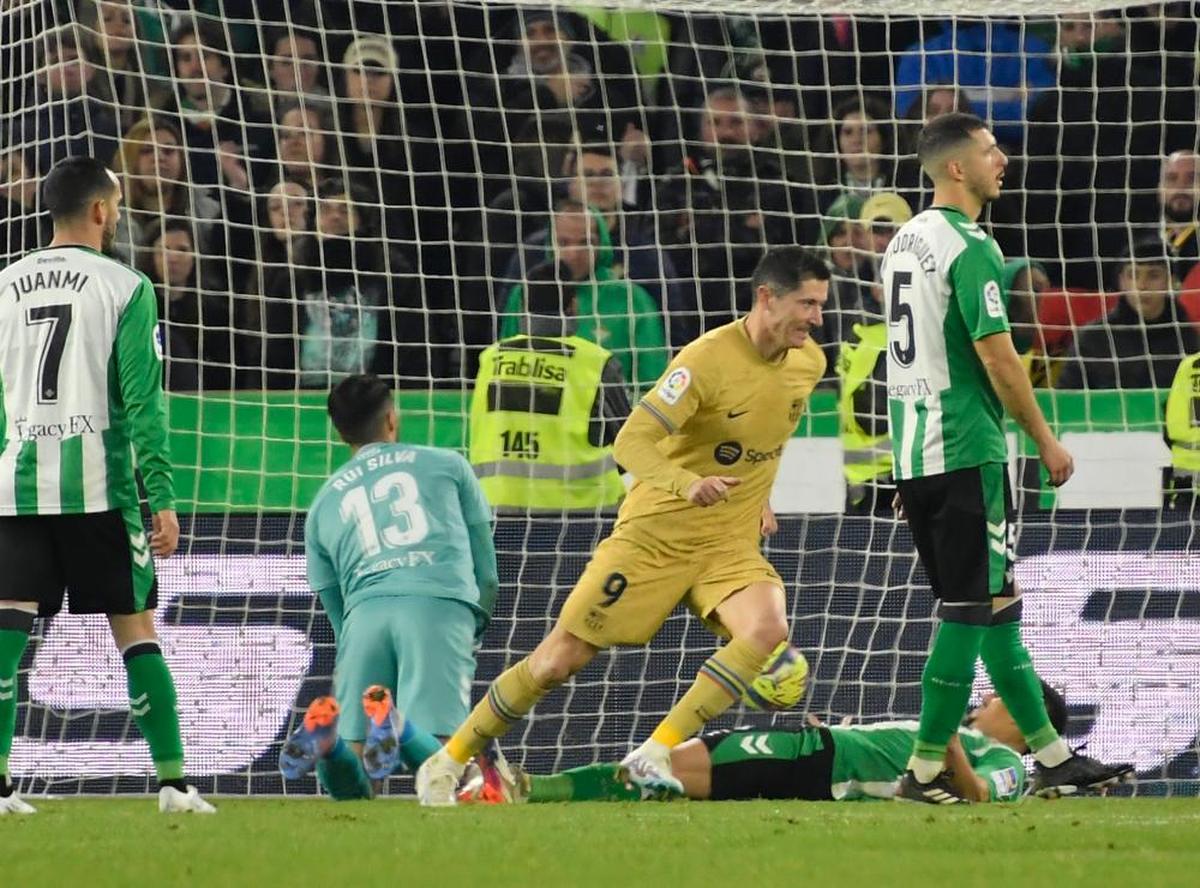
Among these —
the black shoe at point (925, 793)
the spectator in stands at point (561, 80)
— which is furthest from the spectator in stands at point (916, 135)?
the black shoe at point (925, 793)

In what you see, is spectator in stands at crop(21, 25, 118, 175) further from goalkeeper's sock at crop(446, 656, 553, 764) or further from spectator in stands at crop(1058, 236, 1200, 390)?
spectator in stands at crop(1058, 236, 1200, 390)

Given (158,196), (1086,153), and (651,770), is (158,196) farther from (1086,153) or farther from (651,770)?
(1086,153)

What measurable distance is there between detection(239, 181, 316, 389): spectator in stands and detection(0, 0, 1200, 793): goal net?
23 mm

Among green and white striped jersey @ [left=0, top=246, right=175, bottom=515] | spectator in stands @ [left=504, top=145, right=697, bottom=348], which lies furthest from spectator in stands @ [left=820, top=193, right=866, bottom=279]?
green and white striped jersey @ [left=0, top=246, right=175, bottom=515]

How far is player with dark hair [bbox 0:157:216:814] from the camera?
618 cm

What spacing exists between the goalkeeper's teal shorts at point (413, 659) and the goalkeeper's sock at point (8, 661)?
4.97 feet

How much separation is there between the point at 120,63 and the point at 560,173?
214 centimetres

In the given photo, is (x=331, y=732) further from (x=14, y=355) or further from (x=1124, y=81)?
(x=1124, y=81)

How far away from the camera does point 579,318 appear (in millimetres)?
10055

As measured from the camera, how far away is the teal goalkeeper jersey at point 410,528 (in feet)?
25.1

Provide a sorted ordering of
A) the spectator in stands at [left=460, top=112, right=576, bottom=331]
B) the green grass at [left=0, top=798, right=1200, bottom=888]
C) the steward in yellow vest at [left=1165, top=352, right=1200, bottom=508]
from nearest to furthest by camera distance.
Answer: the green grass at [left=0, top=798, right=1200, bottom=888]
the steward in yellow vest at [left=1165, top=352, right=1200, bottom=508]
the spectator in stands at [left=460, top=112, right=576, bottom=331]

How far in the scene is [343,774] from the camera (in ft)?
23.9

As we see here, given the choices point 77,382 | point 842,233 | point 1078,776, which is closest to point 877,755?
point 1078,776

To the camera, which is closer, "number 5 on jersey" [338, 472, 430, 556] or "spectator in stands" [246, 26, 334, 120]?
"number 5 on jersey" [338, 472, 430, 556]
